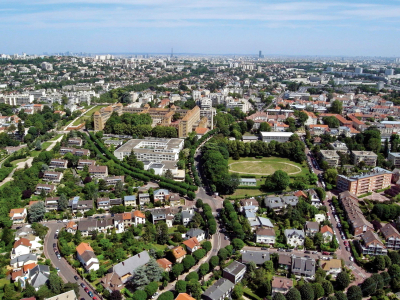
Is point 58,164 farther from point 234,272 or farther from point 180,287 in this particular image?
point 234,272

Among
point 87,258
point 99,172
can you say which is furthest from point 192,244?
point 99,172

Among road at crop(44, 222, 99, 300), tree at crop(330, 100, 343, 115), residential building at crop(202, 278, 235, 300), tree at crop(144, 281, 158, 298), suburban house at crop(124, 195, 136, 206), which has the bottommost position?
road at crop(44, 222, 99, 300)

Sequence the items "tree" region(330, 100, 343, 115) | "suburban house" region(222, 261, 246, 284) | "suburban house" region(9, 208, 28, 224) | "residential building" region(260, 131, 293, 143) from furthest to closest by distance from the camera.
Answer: "tree" region(330, 100, 343, 115) < "residential building" region(260, 131, 293, 143) < "suburban house" region(9, 208, 28, 224) < "suburban house" region(222, 261, 246, 284)

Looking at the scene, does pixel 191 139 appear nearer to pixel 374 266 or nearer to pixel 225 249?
pixel 225 249

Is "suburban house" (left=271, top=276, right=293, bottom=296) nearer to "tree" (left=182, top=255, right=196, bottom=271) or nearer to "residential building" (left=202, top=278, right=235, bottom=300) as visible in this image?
"residential building" (left=202, top=278, right=235, bottom=300)

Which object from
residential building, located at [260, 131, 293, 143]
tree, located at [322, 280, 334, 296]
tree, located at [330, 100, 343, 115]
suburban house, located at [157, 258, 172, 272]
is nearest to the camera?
tree, located at [322, 280, 334, 296]

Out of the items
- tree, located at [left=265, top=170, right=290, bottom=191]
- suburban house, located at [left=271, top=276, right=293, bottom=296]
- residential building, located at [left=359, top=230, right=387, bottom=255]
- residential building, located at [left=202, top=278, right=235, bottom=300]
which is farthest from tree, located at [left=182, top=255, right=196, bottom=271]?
tree, located at [left=265, top=170, right=290, bottom=191]
